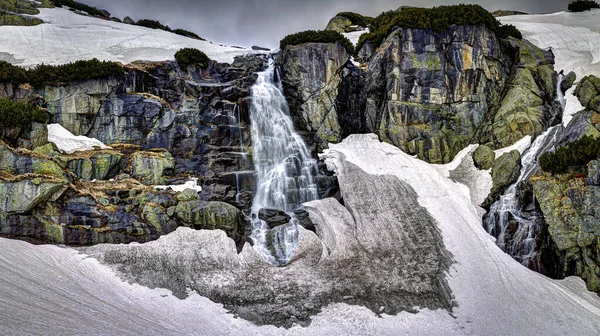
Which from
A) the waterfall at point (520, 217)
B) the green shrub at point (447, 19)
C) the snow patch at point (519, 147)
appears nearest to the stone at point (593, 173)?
the waterfall at point (520, 217)

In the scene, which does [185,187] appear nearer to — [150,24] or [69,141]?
[69,141]

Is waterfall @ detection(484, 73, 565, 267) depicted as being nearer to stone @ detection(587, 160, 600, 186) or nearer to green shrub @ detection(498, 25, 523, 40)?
stone @ detection(587, 160, 600, 186)

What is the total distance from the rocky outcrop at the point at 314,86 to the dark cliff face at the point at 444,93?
0.10 m

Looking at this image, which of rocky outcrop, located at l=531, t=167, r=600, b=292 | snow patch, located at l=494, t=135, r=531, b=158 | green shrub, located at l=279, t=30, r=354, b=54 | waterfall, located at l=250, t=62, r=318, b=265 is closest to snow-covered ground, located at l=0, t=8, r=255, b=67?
green shrub, located at l=279, t=30, r=354, b=54

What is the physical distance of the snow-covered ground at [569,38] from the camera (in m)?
22.8

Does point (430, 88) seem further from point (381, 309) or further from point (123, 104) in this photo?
point (123, 104)

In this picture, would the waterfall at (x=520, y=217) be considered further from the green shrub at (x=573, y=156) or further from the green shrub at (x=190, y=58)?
the green shrub at (x=190, y=58)

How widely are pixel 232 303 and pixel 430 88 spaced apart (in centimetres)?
2111

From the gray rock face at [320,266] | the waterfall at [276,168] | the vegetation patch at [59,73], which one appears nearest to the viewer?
the gray rock face at [320,266]

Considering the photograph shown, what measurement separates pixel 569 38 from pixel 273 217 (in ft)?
93.9

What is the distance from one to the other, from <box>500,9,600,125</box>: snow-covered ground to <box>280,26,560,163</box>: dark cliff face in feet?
4.31

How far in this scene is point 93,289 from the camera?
42.4ft

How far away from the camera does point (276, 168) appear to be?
2295cm

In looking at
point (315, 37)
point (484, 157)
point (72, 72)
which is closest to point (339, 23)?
point (315, 37)
